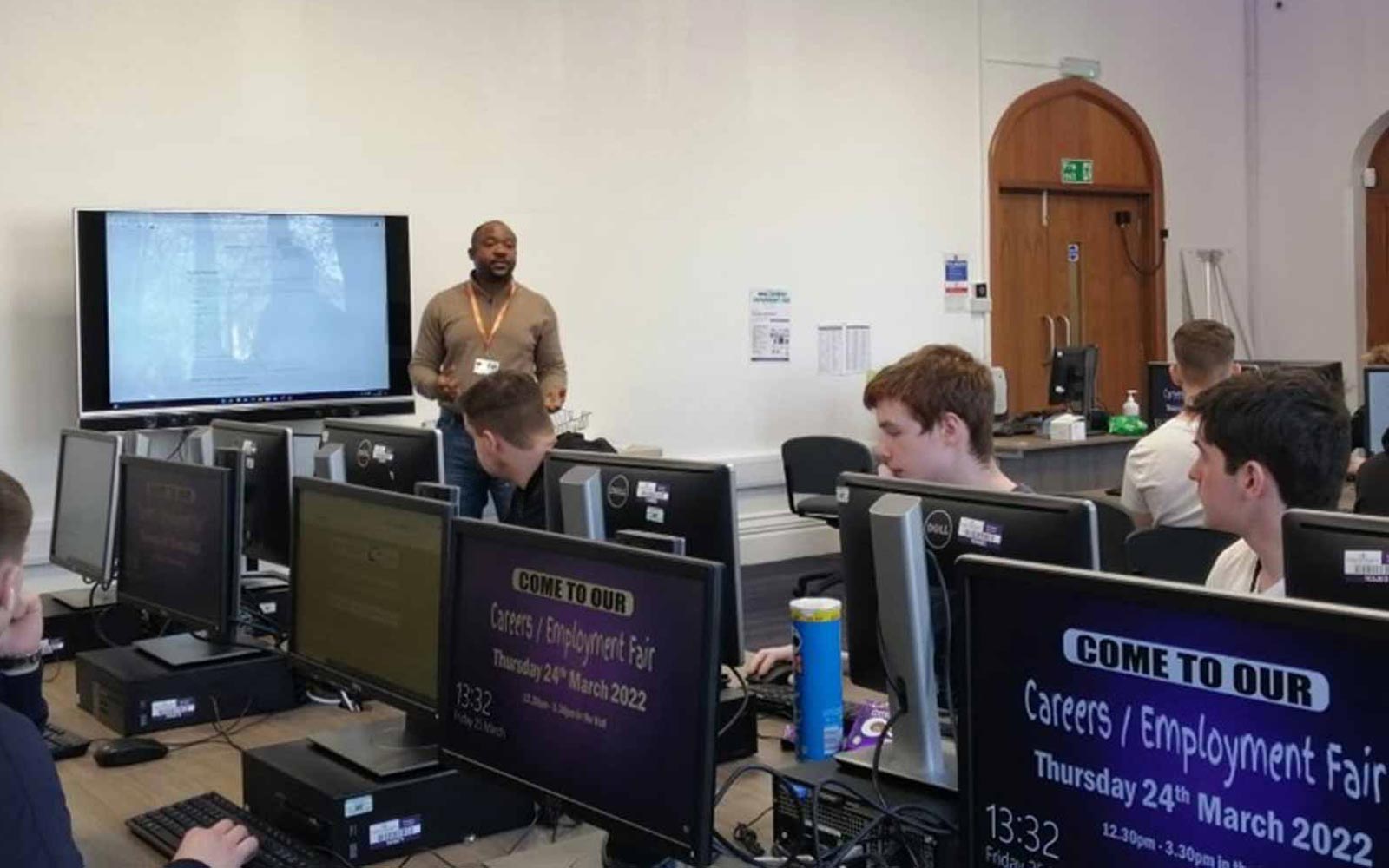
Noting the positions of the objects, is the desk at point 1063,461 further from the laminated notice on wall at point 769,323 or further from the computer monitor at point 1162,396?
the laminated notice on wall at point 769,323

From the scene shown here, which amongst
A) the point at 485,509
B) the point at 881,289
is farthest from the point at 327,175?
the point at 881,289

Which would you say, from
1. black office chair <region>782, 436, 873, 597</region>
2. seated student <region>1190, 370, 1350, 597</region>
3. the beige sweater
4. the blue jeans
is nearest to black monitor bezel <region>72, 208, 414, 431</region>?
the beige sweater

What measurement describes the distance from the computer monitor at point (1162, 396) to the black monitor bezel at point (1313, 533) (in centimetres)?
554

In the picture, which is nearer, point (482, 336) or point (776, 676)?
point (776, 676)

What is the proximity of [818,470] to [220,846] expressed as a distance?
496 centimetres

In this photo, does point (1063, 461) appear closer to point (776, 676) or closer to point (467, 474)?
point (467, 474)

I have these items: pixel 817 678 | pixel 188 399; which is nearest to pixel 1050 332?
pixel 188 399

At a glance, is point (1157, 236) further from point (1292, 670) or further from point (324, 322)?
point (1292, 670)

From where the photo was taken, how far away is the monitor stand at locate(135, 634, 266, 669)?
9.56 ft

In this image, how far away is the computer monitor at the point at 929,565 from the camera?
1997 mm

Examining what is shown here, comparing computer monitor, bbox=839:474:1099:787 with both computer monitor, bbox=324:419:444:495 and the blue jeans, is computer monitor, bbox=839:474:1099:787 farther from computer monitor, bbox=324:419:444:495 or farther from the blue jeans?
the blue jeans

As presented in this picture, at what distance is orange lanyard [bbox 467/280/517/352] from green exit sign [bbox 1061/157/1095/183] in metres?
4.32

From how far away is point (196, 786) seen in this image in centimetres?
249

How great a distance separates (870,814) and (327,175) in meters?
5.09
